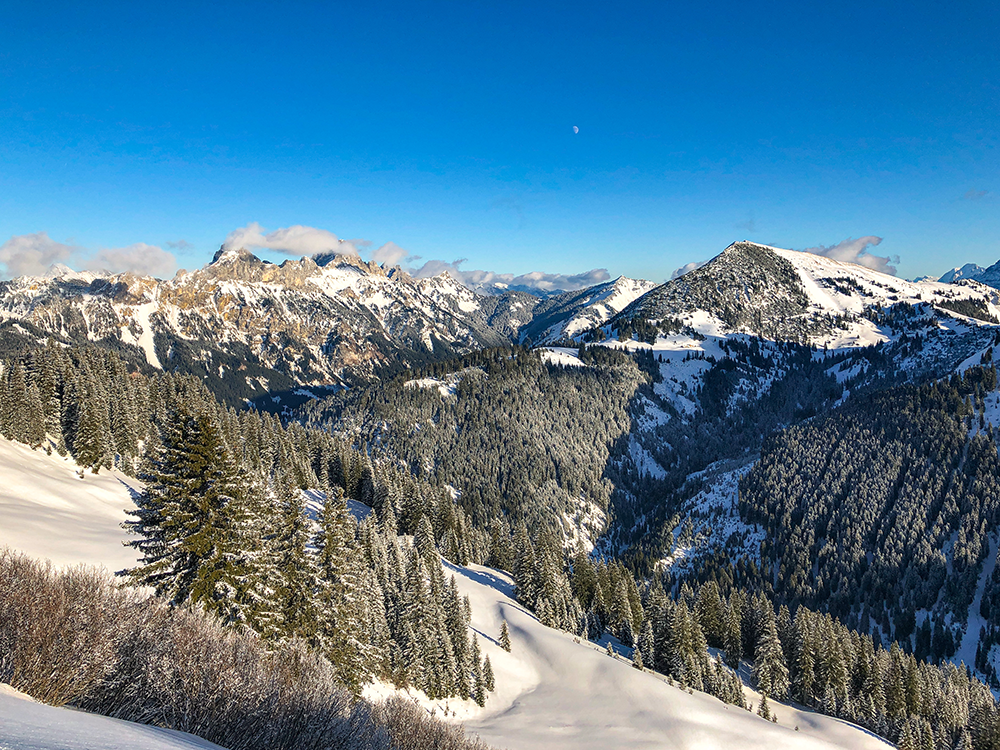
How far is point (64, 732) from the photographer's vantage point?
6910 mm

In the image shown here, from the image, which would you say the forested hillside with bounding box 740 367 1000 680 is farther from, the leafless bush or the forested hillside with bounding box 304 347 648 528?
the leafless bush

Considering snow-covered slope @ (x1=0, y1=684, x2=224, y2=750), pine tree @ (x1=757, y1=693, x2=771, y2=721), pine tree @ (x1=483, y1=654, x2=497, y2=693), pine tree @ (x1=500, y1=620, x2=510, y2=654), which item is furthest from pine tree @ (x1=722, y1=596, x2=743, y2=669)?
snow-covered slope @ (x1=0, y1=684, x2=224, y2=750)

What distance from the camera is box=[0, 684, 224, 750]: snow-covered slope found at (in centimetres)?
616

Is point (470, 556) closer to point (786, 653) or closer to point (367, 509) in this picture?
point (367, 509)

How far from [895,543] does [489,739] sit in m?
131

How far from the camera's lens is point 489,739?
38.9 metres

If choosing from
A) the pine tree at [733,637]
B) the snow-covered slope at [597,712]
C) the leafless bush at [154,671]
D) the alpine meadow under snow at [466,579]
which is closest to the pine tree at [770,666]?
the alpine meadow under snow at [466,579]

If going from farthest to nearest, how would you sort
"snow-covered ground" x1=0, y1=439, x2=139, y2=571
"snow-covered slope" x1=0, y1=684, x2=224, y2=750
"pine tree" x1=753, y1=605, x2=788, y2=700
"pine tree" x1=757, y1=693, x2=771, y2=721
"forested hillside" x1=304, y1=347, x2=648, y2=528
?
"forested hillside" x1=304, y1=347, x2=648, y2=528, "pine tree" x1=753, y1=605, x2=788, y2=700, "pine tree" x1=757, y1=693, x2=771, y2=721, "snow-covered ground" x1=0, y1=439, x2=139, y2=571, "snow-covered slope" x1=0, y1=684, x2=224, y2=750

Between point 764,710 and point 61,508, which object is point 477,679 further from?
point 61,508

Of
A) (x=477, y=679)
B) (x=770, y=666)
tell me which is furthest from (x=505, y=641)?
(x=770, y=666)

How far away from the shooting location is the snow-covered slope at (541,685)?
3362 cm

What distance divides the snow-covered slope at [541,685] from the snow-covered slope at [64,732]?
24.5 metres

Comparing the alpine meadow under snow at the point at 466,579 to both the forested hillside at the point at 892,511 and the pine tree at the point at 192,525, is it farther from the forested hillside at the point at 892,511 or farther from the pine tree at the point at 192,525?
the forested hillside at the point at 892,511

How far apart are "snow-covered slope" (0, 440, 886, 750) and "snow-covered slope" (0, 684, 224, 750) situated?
2454 centimetres
